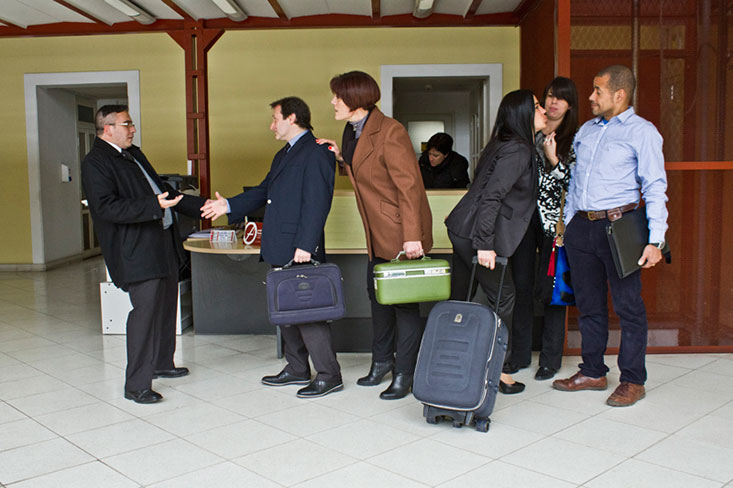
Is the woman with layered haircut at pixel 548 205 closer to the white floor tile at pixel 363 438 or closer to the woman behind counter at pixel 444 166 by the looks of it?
the white floor tile at pixel 363 438

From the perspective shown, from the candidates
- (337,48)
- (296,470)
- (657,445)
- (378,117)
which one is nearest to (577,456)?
(657,445)

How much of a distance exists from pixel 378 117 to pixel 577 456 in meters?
1.94

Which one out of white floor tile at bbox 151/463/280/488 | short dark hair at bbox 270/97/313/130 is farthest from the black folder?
white floor tile at bbox 151/463/280/488

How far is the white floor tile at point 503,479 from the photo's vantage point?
2646mm

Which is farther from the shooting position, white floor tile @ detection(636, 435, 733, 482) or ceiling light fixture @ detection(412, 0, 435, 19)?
ceiling light fixture @ detection(412, 0, 435, 19)

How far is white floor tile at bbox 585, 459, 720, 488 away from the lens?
104 inches

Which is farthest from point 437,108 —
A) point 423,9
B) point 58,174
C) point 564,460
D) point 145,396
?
point 564,460

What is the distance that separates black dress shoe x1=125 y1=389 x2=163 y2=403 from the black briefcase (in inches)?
30.4

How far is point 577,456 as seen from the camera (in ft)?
9.61

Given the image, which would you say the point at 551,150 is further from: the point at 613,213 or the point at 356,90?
the point at 356,90

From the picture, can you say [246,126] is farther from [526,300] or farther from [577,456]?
[577,456]

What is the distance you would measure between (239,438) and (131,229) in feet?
4.19

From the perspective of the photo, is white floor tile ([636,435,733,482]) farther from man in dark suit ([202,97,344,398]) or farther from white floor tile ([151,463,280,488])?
man in dark suit ([202,97,344,398])

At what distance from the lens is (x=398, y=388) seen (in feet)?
12.4
